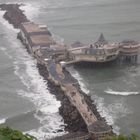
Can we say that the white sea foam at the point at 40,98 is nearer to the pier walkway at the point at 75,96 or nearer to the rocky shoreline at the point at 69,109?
the rocky shoreline at the point at 69,109

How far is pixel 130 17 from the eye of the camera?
78.4 meters

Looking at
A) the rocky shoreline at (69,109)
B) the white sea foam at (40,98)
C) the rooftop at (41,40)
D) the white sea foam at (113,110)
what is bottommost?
the white sea foam at (113,110)

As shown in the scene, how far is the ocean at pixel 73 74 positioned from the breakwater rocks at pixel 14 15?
40.5 inches

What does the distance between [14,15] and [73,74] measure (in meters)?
28.0

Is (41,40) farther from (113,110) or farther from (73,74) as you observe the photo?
(113,110)

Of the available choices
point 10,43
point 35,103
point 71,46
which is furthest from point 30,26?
point 35,103

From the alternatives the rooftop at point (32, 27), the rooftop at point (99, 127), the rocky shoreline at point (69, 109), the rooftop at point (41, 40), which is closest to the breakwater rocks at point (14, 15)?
the rooftop at point (32, 27)

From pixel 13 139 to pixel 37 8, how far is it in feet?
228

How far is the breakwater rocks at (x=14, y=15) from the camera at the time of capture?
79.3 meters

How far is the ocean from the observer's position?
150 feet

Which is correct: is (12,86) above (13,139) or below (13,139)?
below

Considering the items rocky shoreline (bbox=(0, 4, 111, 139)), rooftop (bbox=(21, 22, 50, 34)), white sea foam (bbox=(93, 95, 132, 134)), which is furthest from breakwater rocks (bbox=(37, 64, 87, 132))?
rooftop (bbox=(21, 22, 50, 34))

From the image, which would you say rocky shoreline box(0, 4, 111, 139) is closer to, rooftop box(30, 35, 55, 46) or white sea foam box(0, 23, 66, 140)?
white sea foam box(0, 23, 66, 140)

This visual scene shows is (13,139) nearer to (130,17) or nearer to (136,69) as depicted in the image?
(136,69)
